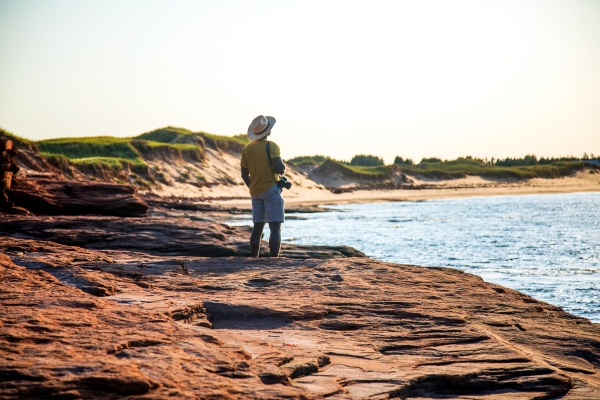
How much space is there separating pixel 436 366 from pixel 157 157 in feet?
136

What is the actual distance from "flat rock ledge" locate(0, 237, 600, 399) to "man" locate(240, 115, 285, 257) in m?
1.70

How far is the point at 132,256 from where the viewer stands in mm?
8430

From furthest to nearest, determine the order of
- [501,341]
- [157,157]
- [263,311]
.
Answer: [157,157]
[263,311]
[501,341]

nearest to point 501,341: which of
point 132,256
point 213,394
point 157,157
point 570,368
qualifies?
point 570,368

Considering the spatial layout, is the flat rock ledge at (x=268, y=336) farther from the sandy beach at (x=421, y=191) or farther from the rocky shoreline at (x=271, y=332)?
the sandy beach at (x=421, y=191)

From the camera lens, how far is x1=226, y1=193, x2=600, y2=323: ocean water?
11680mm

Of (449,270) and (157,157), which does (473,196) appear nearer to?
(157,157)

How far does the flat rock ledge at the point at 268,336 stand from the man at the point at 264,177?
66.7 inches

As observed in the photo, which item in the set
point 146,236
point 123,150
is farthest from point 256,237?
point 123,150

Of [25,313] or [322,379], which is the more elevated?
[25,313]

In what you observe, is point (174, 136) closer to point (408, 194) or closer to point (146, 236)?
point (408, 194)

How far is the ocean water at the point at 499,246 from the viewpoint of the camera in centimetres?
1168

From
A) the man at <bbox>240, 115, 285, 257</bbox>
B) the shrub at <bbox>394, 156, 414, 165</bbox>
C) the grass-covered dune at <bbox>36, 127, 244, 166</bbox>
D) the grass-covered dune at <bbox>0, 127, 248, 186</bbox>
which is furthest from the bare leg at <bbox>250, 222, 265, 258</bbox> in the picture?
the shrub at <bbox>394, 156, 414, 165</bbox>

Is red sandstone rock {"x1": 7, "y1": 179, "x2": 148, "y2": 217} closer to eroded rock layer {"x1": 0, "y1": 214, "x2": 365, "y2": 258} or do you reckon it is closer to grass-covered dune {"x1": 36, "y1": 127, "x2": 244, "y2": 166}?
eroded rock layer {"x1": 0, "y1": 214, "x2": 365, "y2": 258}
